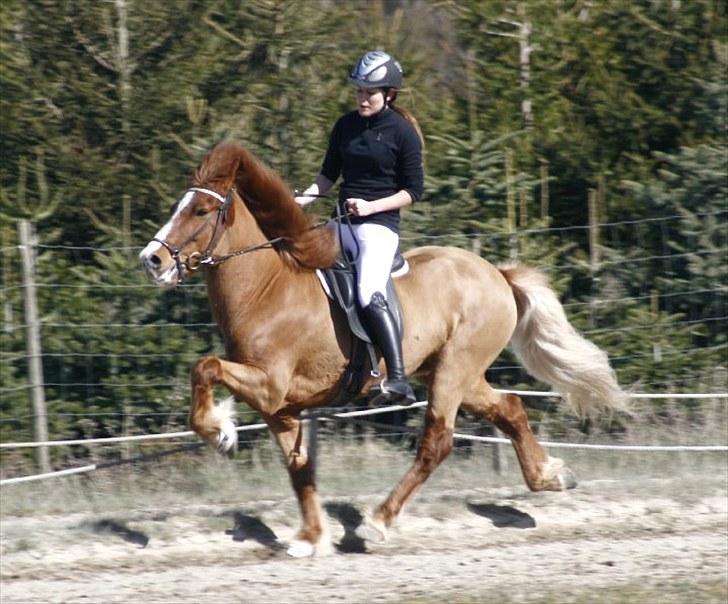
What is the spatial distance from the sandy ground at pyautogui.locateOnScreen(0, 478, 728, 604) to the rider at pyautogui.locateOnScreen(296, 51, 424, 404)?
2.87ft

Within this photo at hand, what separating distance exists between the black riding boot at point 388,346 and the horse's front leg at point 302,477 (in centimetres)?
47

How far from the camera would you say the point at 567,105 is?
36.0 feet

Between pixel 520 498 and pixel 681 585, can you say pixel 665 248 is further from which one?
pixel 681 585

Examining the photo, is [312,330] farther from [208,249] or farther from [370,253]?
[208,249]

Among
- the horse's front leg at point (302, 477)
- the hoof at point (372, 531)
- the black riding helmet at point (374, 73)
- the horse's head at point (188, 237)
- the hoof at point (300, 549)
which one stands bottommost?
the hoof at point (300, 549)

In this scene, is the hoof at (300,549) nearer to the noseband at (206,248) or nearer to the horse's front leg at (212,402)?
the horse's front leg at (212,402)

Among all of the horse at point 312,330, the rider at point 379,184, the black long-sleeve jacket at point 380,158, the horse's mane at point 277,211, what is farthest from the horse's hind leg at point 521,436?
the horse's mane at point 277,211

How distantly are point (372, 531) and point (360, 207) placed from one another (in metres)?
1.72

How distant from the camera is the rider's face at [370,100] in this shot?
23.2ft

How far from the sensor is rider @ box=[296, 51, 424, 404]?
7.05 m

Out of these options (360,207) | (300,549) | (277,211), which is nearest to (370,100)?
(360,207)

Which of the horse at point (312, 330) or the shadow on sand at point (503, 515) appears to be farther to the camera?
the shadow on sand at point (503, 515)

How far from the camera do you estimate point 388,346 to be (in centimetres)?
709

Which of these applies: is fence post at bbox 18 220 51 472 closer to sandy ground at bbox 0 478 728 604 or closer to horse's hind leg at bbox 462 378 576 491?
sandy ground at bbox 0 478 728 604
